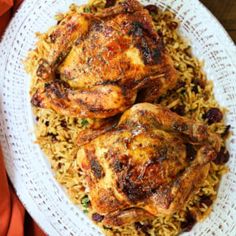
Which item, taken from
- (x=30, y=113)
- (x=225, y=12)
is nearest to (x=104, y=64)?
(x=30, y=113)

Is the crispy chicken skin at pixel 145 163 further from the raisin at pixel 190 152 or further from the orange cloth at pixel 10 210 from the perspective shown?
the orange cloth at pixel 10 210

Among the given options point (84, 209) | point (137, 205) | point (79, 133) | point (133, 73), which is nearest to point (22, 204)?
point (84, 209)

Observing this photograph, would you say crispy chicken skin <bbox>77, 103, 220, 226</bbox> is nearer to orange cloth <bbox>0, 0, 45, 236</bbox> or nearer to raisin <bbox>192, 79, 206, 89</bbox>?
raisin <bbox>192, 79, 206, 89</bbox>

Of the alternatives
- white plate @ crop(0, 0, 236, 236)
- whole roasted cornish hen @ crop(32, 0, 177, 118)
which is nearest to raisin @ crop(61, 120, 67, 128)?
white plate @ crop(0, 0, 236, 236)

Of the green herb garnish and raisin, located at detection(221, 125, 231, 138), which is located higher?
raisin, located at detection(221, 125, 231, 138)

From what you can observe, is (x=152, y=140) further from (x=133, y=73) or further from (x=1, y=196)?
(x=1, y=196)
